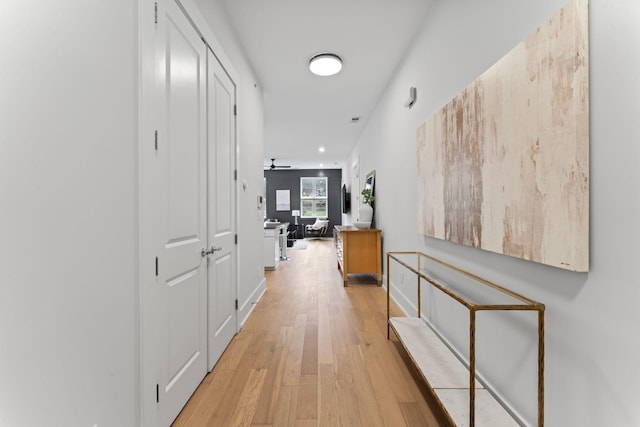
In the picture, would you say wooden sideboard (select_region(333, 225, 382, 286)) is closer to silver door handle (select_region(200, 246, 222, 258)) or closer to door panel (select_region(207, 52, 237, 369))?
door panel (select_region(207, 52, 237, 369))

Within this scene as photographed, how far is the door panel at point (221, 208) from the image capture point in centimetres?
200

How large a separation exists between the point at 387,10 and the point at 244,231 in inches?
90.5

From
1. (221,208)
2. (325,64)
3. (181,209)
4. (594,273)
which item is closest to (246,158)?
(221,208)

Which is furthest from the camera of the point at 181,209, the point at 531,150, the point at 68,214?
the point at 181,209

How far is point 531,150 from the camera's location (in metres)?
1.16

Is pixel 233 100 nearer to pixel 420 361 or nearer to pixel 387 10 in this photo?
pixel 387 10

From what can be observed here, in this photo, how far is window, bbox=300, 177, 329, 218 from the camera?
11469 mm

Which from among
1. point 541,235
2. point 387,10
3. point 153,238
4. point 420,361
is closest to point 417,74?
point 387,10

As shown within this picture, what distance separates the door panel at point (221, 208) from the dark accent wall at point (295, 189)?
29.4 ft

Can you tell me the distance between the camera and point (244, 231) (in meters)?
2.89

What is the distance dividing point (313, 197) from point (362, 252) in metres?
7.39

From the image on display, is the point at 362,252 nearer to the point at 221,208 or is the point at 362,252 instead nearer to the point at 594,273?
the point at 221,208

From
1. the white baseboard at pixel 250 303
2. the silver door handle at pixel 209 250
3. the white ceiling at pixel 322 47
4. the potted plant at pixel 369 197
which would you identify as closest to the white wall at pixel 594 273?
the white ceiling at pixel 322 47

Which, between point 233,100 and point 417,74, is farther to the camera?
point 417,74
